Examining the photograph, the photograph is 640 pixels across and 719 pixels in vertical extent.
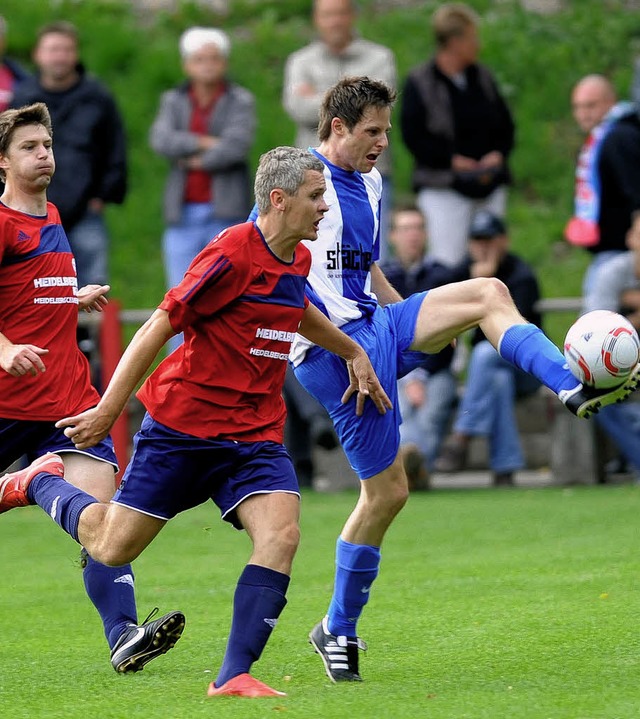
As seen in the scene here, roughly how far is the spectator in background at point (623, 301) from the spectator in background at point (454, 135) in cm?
116

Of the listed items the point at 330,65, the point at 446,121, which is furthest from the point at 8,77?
the point at 446,121

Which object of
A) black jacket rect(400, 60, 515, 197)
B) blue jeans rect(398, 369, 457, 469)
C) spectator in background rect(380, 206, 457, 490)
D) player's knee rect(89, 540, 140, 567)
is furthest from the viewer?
black jacket rect(400, 60, 515, 197)

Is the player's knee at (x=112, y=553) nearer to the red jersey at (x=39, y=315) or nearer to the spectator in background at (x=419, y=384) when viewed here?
the red jersey at (x=39, y=315)

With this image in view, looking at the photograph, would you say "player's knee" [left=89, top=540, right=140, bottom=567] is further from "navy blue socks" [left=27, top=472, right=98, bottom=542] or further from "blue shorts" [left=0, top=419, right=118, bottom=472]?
"blue shorts" [left=0, top=419, right=118, bottom=472]

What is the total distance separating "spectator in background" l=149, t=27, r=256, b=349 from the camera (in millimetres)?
12281

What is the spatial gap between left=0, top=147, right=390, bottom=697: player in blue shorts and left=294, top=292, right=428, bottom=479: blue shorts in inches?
17.6

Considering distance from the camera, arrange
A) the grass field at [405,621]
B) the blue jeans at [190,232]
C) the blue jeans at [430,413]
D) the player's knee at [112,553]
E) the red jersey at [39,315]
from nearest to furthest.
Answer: the grass field at [405,621]
the player's knee at [112,553]
the red jersey at [39,315]
the blue jeans at [430,413]
the blue jeans at [190,232]

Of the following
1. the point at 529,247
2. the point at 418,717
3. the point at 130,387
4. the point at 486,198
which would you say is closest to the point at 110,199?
the point at 486,198

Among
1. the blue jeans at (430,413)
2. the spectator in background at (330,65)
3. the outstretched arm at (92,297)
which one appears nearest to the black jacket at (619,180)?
the blue jeans at (430,413)

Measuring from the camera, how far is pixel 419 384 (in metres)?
12.0

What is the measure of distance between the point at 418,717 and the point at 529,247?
37.7 ft

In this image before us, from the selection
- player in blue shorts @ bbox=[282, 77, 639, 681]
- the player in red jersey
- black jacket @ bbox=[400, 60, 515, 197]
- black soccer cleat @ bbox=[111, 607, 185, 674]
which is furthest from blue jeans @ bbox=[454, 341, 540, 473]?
black soccer cleat @ bbox=[111, 607, 185, 674]

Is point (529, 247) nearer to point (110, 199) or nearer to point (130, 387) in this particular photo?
point (110, 199)

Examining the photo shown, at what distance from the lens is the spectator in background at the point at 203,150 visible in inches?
484
